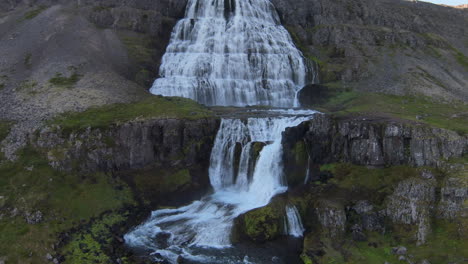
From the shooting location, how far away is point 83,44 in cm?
4997

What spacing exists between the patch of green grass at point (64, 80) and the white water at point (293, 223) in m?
28.6

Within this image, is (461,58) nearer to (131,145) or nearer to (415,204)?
(415,204)

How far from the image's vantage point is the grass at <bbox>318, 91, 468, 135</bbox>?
34.3 metres

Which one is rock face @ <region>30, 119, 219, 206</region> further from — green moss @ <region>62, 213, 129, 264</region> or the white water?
the white water

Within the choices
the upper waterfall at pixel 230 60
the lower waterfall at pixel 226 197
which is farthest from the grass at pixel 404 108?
the lower waterfall at pixel 226 197

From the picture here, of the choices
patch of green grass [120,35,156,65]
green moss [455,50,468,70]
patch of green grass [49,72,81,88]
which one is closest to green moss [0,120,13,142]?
patch of green grass [49,72,81,88]

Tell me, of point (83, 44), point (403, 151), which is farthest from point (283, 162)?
point (83, 44)

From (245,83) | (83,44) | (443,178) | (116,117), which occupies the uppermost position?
(83,44)

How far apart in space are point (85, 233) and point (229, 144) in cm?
1444

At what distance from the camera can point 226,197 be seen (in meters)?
32.1

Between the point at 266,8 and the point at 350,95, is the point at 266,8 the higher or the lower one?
the higher one

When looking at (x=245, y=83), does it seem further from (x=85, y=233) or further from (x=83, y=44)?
(x=85, y=233)

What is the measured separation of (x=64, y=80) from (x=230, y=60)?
22121 millimetres

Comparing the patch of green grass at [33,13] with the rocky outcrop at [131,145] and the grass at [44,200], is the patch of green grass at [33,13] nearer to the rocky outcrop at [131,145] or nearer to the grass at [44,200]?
the rocky outcrop at [131,145]
